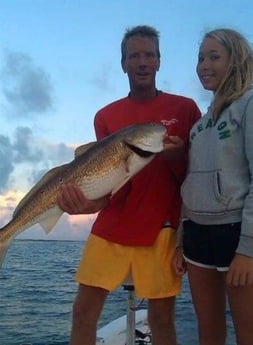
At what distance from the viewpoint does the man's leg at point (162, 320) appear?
17.4 feet

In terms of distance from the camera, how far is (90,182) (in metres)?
4.95

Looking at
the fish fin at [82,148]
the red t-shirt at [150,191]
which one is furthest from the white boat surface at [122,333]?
the fish fin at [82,148]

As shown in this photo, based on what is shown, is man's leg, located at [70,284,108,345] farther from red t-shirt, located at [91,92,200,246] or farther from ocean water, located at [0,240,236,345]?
ocean water, located at [0,240,236,345]

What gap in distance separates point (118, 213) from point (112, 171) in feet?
2.02

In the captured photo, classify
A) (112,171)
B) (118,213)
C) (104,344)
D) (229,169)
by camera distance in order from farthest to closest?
(104,344), (118,213), (112,171), (229,169)

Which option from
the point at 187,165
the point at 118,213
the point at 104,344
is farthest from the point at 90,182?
the point at 104,344

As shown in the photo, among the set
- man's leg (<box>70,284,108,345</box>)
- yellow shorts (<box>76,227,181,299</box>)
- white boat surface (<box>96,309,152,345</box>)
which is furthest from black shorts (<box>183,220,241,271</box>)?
white boat surface (<box>96,309,152,345</box>)

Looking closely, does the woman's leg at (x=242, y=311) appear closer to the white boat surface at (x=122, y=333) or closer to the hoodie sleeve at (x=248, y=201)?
the hoodie sleeve at (x=248, y=201)

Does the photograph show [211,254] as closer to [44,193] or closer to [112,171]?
[112,171]

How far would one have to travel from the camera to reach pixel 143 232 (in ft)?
17.2

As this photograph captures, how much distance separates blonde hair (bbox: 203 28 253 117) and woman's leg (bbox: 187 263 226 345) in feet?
4.20

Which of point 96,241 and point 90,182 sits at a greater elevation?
point 90,182

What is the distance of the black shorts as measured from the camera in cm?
429

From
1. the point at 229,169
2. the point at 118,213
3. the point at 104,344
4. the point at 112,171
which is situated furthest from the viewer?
the point at 104,344
